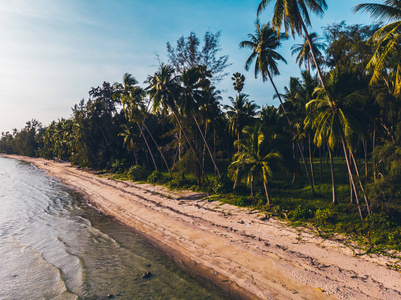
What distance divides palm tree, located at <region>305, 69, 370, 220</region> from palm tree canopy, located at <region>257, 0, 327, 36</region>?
3.76m

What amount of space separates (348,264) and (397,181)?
7900mm

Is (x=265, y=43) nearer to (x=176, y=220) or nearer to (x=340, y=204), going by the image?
(x=340, y=204)

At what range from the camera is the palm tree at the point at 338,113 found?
13.7 metres

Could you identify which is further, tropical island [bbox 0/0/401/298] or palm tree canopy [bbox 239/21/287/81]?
palm tree canopy [bbox 239/21/287/81]

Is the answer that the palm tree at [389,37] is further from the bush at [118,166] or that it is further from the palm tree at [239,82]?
the bush at [118,166]

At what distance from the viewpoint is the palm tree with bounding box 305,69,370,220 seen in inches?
539

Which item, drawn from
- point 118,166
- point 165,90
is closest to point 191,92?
point 165,90

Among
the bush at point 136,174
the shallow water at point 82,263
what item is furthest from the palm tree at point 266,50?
the bush at point 136,174

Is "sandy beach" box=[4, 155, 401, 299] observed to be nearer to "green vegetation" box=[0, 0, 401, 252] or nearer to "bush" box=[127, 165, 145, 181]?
"green vegetation" box=[0, 0, 401, 252]

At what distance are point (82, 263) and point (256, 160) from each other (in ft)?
43.0

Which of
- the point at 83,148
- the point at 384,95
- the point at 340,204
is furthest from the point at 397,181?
the point at 83,148

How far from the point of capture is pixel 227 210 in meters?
18.8

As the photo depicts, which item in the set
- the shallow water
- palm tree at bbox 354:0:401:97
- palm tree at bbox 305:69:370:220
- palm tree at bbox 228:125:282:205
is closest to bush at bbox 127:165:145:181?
the shallow water

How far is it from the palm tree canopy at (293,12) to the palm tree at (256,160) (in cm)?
732
